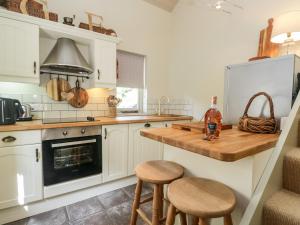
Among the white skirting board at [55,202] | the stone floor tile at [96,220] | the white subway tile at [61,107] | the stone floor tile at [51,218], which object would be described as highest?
the white subway tile at [61,107]

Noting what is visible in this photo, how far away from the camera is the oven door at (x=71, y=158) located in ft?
5.66

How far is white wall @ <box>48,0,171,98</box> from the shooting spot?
2.42 metres

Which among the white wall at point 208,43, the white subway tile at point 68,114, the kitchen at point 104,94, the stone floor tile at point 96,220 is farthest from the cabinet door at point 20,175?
the white wall at point 208,43

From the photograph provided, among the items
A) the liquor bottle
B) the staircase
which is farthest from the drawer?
the staircase

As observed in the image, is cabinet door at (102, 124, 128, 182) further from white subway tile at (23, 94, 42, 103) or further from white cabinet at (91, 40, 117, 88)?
white subway tile at (23, 94, 42, 103)

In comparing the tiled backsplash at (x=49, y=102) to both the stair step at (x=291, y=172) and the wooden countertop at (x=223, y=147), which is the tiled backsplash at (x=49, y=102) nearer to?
the wooden countertop at (x=223, y=147)

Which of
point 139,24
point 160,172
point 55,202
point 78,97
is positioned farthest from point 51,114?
point 139,24

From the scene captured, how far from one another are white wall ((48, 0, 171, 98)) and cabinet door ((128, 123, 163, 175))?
108 cm

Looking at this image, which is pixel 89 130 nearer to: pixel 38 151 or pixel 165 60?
pixel 38 151

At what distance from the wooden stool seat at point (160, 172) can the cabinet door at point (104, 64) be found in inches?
58.0

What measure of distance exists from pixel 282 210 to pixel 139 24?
3.11 meters

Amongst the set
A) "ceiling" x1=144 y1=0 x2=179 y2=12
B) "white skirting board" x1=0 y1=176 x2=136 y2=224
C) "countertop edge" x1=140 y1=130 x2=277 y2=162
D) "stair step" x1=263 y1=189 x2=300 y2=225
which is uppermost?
"ceiling" x1=144 y1=0 x2=179 y2=12

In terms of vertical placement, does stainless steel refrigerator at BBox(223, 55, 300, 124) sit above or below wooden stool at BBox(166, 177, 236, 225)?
above

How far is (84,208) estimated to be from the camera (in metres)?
1.83
